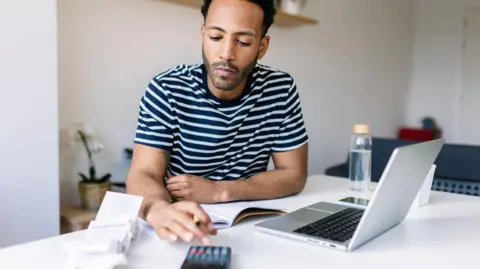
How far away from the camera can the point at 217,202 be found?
42.8 inches

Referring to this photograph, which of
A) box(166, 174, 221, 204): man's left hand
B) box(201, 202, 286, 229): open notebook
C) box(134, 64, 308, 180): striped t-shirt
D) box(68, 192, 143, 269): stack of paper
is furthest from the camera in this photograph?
box(134, 64, 308, 180): striped t-shirt

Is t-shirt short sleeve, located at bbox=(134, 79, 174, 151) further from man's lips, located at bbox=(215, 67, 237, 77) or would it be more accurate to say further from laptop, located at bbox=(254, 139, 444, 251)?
laptop, located at bbox=(254, 139, 444, 251)

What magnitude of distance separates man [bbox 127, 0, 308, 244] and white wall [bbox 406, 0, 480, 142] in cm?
366

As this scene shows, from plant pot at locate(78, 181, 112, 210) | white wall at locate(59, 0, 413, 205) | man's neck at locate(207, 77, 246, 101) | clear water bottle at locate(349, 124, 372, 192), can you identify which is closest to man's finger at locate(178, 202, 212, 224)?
man's neck at locate(207, 77, 246, 101)

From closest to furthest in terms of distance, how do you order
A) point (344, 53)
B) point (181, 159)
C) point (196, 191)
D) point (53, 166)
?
point (196, 191) < point (181, 159) < point (53, 166) < point (344, 53)

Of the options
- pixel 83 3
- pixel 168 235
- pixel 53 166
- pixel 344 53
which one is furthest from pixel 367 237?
pixel 344 53

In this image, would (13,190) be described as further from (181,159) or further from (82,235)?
(82,235)

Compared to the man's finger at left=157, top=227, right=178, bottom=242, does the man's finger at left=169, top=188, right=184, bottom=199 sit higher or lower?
lower

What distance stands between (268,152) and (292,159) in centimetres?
8

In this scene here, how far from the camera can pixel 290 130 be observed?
1.35m

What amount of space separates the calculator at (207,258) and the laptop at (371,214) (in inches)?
7.1

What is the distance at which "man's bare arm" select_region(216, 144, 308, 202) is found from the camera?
1.11 meters

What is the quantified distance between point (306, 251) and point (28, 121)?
3.45 feet

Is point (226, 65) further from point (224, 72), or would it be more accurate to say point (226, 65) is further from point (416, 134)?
point (416, 134)
